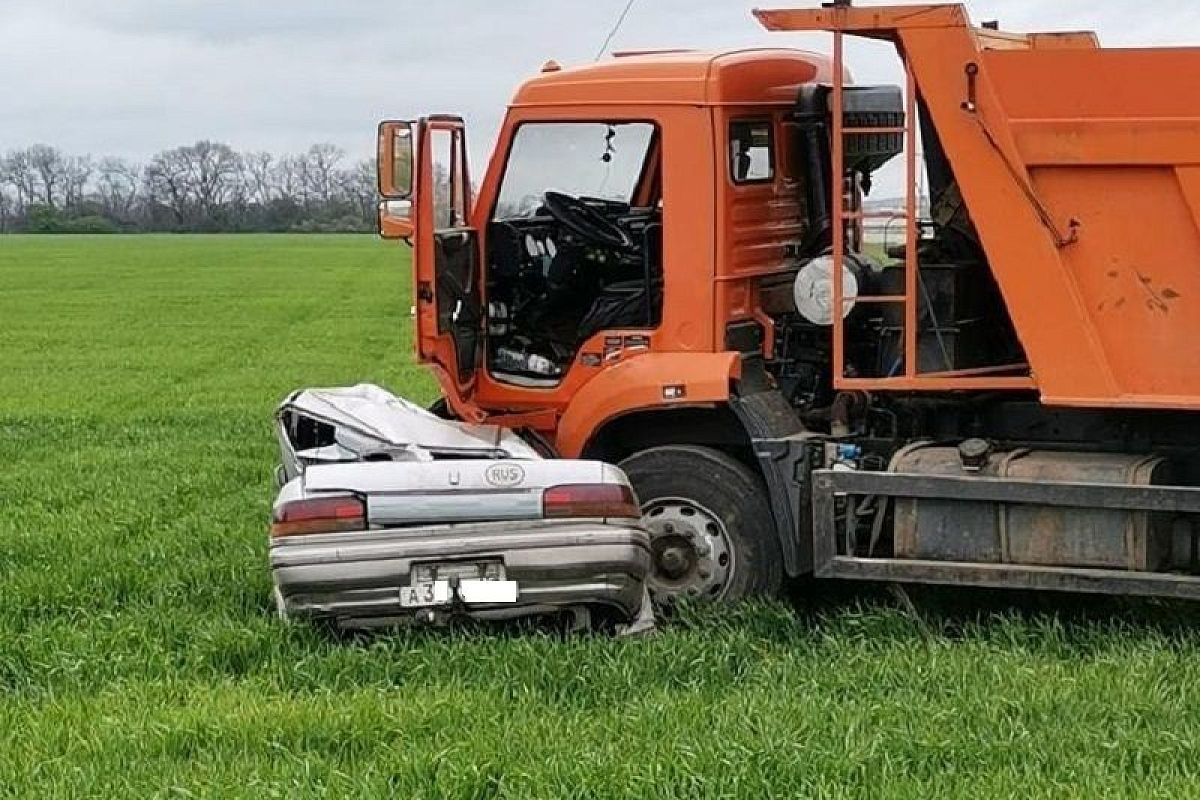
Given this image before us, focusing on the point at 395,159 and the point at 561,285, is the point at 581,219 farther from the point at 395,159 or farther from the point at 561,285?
the point at 395,159

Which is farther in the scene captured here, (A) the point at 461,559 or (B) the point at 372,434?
(B) the point at 372,434

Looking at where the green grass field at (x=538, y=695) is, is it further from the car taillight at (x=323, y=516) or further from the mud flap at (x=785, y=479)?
the car taillight at (x=323, y=516)

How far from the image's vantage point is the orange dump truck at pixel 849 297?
272 inches

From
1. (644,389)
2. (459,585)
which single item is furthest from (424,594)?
(644,389)

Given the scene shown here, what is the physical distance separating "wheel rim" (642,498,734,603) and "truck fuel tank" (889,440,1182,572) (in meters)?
0.77

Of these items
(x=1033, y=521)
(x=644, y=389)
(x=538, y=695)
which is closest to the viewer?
(x=538, y=695)

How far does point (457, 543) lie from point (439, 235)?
167 cm

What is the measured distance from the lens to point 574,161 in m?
8.05

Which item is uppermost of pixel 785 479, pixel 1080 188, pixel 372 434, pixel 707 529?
pixel 1080 188

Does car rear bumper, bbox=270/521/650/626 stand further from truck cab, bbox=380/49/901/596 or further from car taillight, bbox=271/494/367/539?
truck cab, bbox=380/49/901/596

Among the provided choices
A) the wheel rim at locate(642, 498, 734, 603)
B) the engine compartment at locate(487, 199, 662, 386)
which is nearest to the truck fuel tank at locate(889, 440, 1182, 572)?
the wheel rim at locate(642, 498, 734, 603)

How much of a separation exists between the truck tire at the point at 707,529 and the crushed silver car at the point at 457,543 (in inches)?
22.6

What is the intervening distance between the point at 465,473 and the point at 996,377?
85.7 inches

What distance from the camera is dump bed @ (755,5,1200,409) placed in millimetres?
6766
